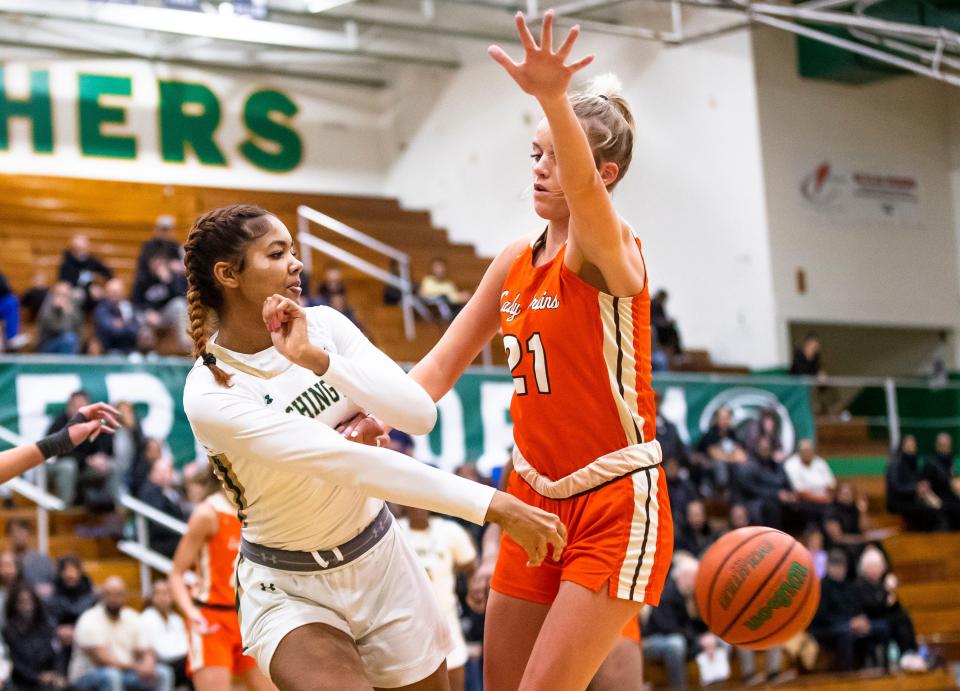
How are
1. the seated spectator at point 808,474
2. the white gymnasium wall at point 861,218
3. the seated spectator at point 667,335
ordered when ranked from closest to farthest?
1. the seated spectator at point 808,474
2. the seated spectator at point 667,335
3. the white gymnasium wall at point 861,218

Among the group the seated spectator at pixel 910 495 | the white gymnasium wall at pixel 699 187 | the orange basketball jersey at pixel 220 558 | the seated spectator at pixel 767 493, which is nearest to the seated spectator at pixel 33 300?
the white gymnasium wall at pixel 699 187

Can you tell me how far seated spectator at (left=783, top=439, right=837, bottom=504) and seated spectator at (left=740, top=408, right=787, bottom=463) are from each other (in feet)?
0.59

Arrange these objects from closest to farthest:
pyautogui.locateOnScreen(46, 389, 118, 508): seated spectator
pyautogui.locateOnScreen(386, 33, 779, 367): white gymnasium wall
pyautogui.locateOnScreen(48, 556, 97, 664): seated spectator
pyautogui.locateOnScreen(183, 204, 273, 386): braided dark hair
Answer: pyautogui.locateOnScreen(183, 204, 273, 386): braided dark hair → pyautogui.locateOnScreen(48, 556, 97, 664): seated spectator → pyautogui.locateOnScreen(46, 389, 118, 508): seated spectator → pyautogui.locateOnScreen(386, 33, 779, 367): white gymnasium wall

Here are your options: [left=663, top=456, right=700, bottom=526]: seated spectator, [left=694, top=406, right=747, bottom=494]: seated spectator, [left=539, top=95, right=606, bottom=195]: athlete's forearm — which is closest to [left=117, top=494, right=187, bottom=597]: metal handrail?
[left=663, top=456, right=700, bottom=526]: seated spectator

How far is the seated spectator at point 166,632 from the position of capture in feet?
34.0

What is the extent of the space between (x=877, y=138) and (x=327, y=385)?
17.3 meters

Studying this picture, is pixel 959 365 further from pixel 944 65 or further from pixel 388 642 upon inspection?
pixel 388 642

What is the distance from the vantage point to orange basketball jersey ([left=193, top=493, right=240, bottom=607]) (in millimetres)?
7078

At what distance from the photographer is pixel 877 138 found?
19.8 meters

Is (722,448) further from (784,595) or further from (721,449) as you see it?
(784,595)

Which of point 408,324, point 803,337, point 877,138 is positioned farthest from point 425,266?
point 877,138

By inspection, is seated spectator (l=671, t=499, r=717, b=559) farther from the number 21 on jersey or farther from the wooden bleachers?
the number 21 on jersey

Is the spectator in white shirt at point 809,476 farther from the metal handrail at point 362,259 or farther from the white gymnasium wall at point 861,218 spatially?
the metal handrail at point 362,259

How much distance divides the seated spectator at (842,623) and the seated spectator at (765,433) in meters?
2.12
